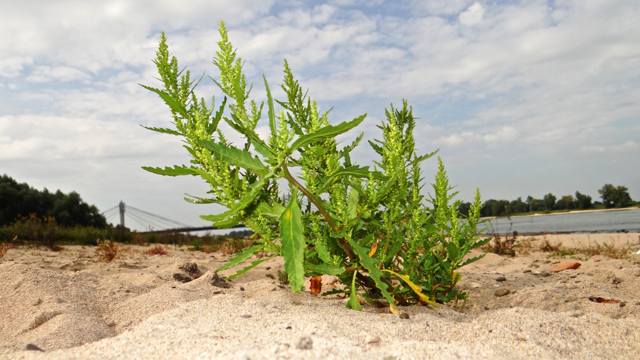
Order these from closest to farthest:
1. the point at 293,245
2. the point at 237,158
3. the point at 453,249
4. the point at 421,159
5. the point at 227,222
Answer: the point at 293,245, the point at 237,158, the point at 227,222, the point at 453,249, the point at 421,159

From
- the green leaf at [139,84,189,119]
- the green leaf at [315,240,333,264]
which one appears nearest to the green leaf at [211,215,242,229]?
the green leaf at [315,240,333,264]

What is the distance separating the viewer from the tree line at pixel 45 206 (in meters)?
21.4

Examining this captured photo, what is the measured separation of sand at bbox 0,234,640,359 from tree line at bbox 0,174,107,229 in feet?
70.0

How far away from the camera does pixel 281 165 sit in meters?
1.86

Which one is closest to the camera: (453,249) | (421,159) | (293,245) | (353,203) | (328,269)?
(293,245)

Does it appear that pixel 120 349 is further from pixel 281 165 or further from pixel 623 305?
pixel 623 305

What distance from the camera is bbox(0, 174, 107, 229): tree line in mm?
21375

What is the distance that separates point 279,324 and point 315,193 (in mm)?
731

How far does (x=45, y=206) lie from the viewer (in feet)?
74.7

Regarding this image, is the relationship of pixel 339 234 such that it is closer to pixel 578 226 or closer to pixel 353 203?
pixel 353 203

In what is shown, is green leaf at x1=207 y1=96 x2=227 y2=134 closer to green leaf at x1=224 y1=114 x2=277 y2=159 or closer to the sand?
green leaf at x1=224 y1=114 x2=277 y2=159

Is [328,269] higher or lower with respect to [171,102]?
lower

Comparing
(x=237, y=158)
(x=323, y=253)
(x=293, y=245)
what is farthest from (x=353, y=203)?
(x=237, y=158)

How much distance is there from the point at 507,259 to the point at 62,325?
681 cm
